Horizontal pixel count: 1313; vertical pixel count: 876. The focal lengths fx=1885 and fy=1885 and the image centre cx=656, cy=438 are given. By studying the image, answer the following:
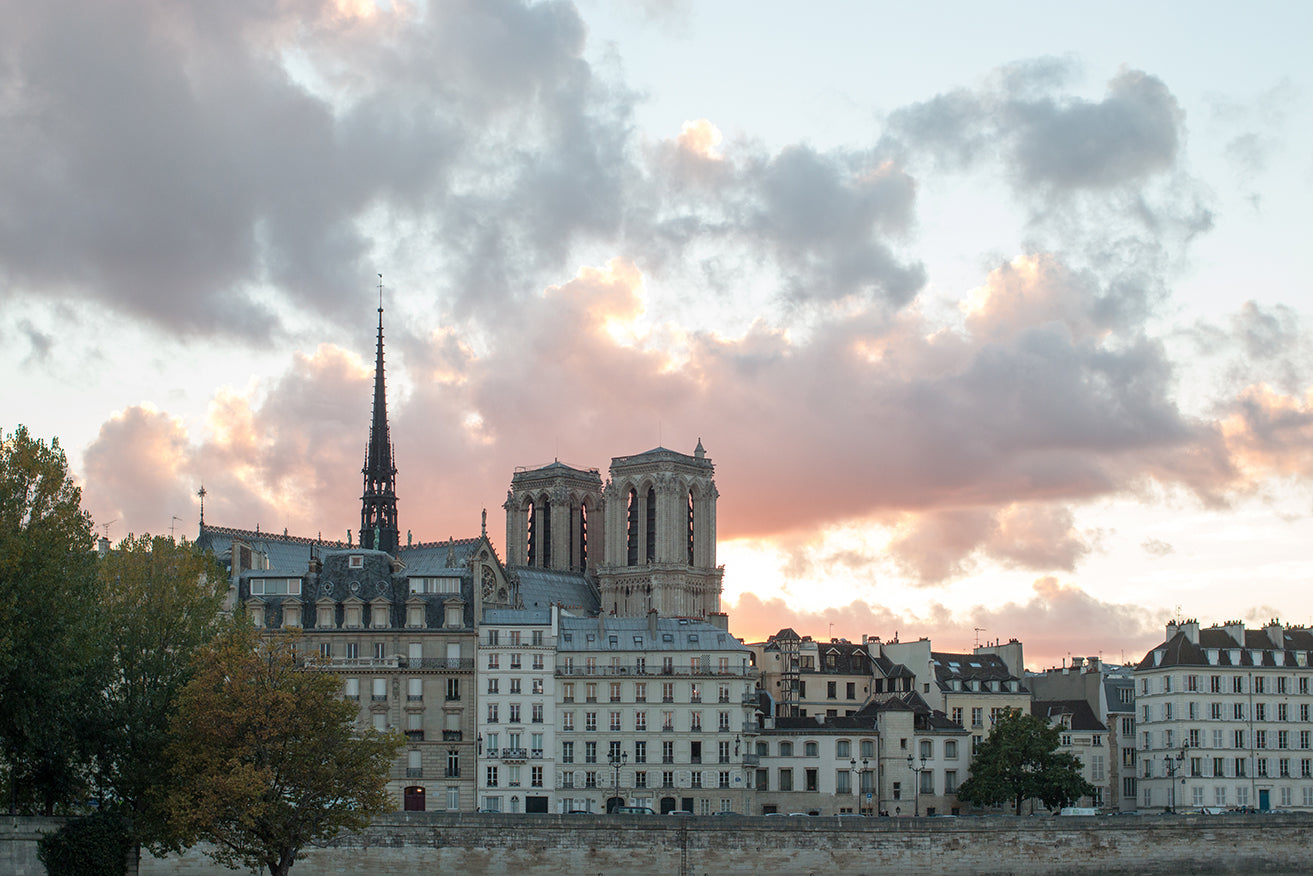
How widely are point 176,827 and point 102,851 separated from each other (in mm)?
2996

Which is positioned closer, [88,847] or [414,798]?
[88,847]

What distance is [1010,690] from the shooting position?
106m

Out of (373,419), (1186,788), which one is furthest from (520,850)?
(373,419)

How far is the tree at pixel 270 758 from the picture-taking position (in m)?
62.4

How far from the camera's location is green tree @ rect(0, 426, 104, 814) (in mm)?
58875

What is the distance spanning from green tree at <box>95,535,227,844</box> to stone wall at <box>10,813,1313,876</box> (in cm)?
852

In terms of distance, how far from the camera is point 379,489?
133875 millimetres

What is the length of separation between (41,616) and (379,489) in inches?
2932

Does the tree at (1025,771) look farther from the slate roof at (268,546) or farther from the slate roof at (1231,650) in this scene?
the slate roof at (268,546)

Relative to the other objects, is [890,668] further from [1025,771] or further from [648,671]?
[648,671]

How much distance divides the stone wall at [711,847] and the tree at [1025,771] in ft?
40.2

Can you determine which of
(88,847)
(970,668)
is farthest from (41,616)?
(970,668)

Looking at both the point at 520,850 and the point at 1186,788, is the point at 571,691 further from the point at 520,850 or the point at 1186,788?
the point at 1186,788

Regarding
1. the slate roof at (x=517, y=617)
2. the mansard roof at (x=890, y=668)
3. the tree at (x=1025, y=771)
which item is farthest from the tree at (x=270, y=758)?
the mansard roof at (x=890, y=668)
